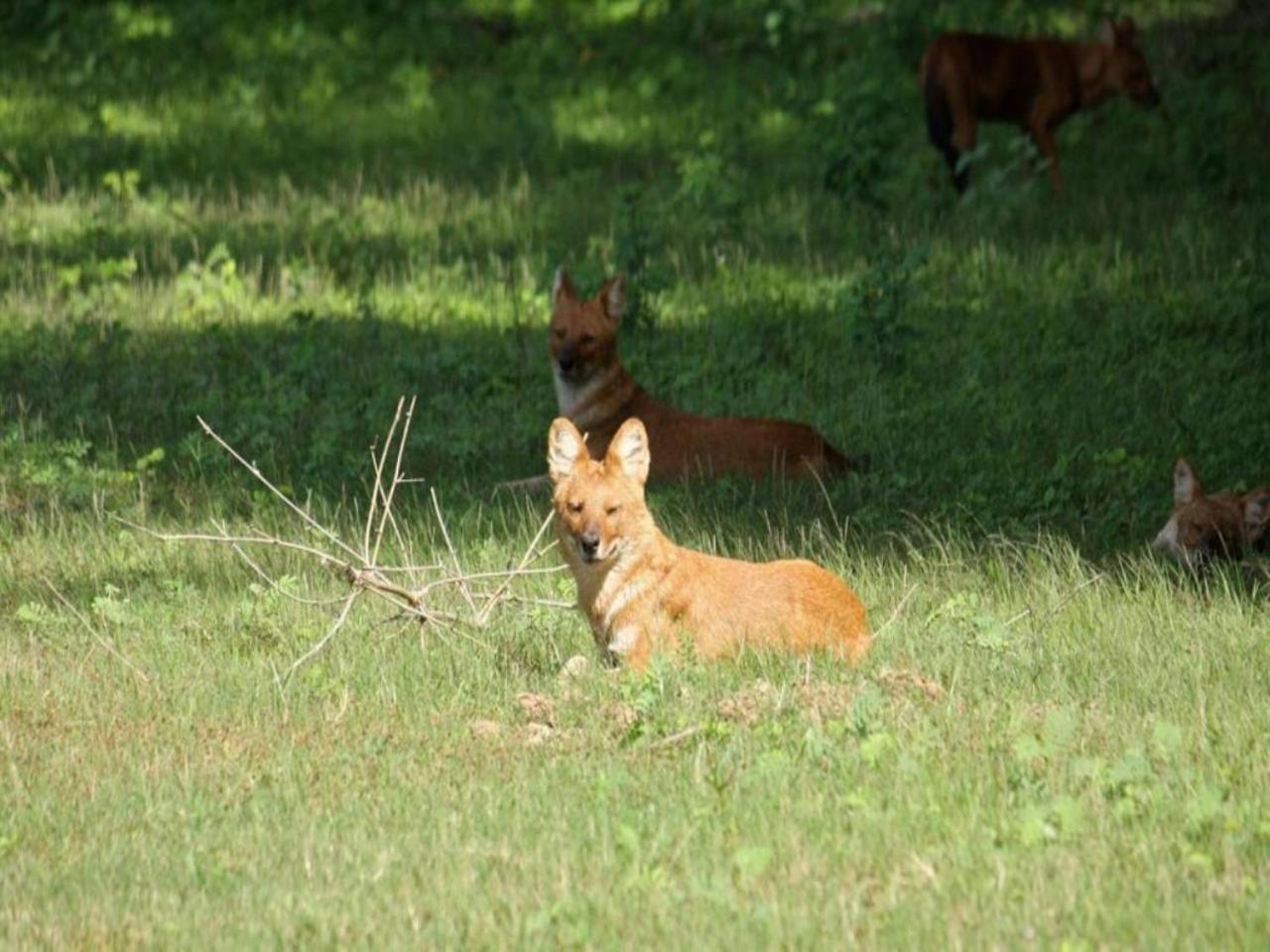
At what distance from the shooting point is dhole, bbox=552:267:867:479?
9.95 metres

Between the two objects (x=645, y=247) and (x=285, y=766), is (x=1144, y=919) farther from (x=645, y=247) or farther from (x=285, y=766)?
(x=645, y=247)

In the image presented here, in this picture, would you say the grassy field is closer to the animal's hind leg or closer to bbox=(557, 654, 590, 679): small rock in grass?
bbox=(557, 654, 590, 679): small rock in grass

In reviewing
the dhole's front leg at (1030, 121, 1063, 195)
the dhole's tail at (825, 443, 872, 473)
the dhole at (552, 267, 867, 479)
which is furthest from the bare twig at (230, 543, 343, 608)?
the dhole's front leg at (1030, 121, 1063, 195)

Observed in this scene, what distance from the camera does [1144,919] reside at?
196 inches

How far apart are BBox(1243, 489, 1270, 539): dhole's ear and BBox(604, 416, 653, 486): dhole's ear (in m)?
2.90

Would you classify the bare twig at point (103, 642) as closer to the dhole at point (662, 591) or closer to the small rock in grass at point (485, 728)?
the small rock in grass at point (485, 728)

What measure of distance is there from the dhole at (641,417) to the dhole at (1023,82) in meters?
4.69

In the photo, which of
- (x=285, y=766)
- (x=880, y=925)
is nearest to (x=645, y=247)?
(x=285, y=766)

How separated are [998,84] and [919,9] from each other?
2.88 m

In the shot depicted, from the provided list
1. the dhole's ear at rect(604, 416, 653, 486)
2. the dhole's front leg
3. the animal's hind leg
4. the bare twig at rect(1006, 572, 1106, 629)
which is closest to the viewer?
the dhole's ear at rect(604, 416, 653, 486)

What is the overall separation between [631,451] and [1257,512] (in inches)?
119

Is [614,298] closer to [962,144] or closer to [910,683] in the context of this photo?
[910,683]

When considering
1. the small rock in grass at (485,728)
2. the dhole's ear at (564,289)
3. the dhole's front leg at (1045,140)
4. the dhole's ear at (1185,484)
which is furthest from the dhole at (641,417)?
the dhole's front leg at (1045,140)

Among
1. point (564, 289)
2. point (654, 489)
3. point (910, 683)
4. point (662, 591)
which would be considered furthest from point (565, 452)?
point (564, 289)
